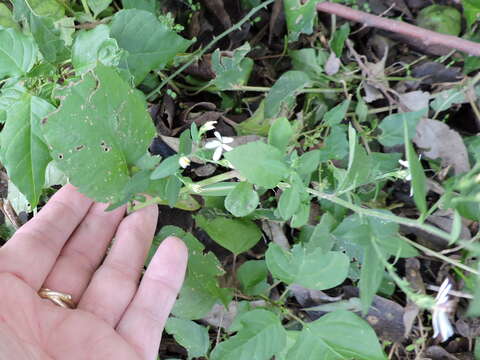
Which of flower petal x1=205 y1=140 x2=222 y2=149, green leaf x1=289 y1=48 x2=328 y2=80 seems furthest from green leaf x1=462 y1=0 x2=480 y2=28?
flower petal x1=205 y1=140 x2=222 y2=149

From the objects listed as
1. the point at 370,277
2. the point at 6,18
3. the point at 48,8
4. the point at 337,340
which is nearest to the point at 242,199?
the point at 370,277

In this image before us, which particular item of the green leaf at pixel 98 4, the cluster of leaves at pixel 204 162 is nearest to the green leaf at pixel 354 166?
the cluster of leaves at pixel 204 162

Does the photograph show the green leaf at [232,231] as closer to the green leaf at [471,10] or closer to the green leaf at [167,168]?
the green leaf at [167,168]

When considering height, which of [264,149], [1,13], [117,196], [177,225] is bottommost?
[177,225]

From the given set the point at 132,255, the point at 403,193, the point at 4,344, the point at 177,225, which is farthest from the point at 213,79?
the point at 4,344

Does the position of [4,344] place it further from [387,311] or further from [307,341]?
[387,311]

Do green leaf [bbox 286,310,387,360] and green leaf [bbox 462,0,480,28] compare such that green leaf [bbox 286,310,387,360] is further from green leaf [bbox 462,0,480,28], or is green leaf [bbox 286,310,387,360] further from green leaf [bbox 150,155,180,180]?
green leaf [bbox 462,0,480,28]
